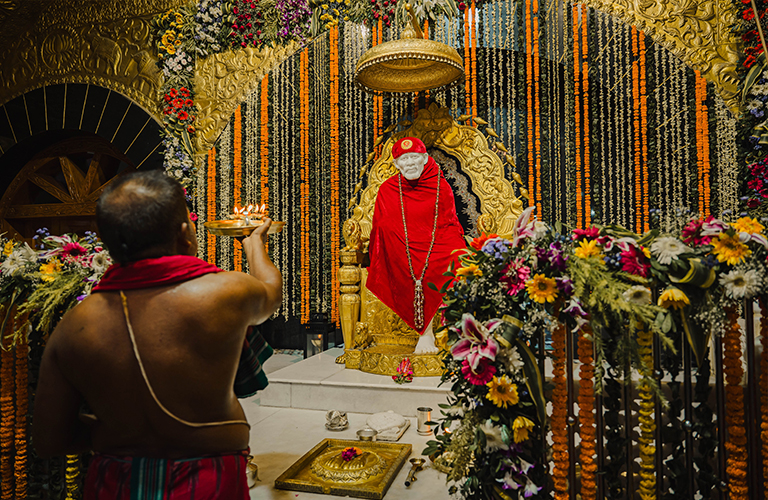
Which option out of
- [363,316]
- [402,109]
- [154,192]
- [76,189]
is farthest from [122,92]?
[154,192]

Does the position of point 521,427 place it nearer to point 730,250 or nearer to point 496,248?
point 496,248

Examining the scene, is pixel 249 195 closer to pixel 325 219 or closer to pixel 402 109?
pixel 325 219

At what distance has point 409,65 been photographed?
477 centimetres

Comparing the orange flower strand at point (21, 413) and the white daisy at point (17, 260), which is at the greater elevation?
the white daisy at point (17, 260)

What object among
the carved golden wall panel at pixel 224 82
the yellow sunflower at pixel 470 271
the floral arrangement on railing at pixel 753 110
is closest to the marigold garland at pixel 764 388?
the yellow sunflower at pixel 470 271

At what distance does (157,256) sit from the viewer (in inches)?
44.3

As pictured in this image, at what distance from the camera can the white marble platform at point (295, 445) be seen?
2.34 m

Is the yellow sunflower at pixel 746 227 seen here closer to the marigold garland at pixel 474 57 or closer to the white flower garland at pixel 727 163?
the white flower garland at pixel 727 163

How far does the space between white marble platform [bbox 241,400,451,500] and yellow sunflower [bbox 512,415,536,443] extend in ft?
2.78

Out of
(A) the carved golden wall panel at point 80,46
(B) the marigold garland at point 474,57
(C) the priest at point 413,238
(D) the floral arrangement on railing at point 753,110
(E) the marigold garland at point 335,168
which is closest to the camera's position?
(D) the floral arrangement on railing at point 753,110

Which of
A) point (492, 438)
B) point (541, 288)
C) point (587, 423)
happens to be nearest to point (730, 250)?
point (541, 288)

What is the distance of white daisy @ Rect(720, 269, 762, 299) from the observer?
163cm

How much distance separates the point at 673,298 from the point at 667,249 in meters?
0.18

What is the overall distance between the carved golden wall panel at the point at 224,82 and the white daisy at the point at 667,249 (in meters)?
5.31
